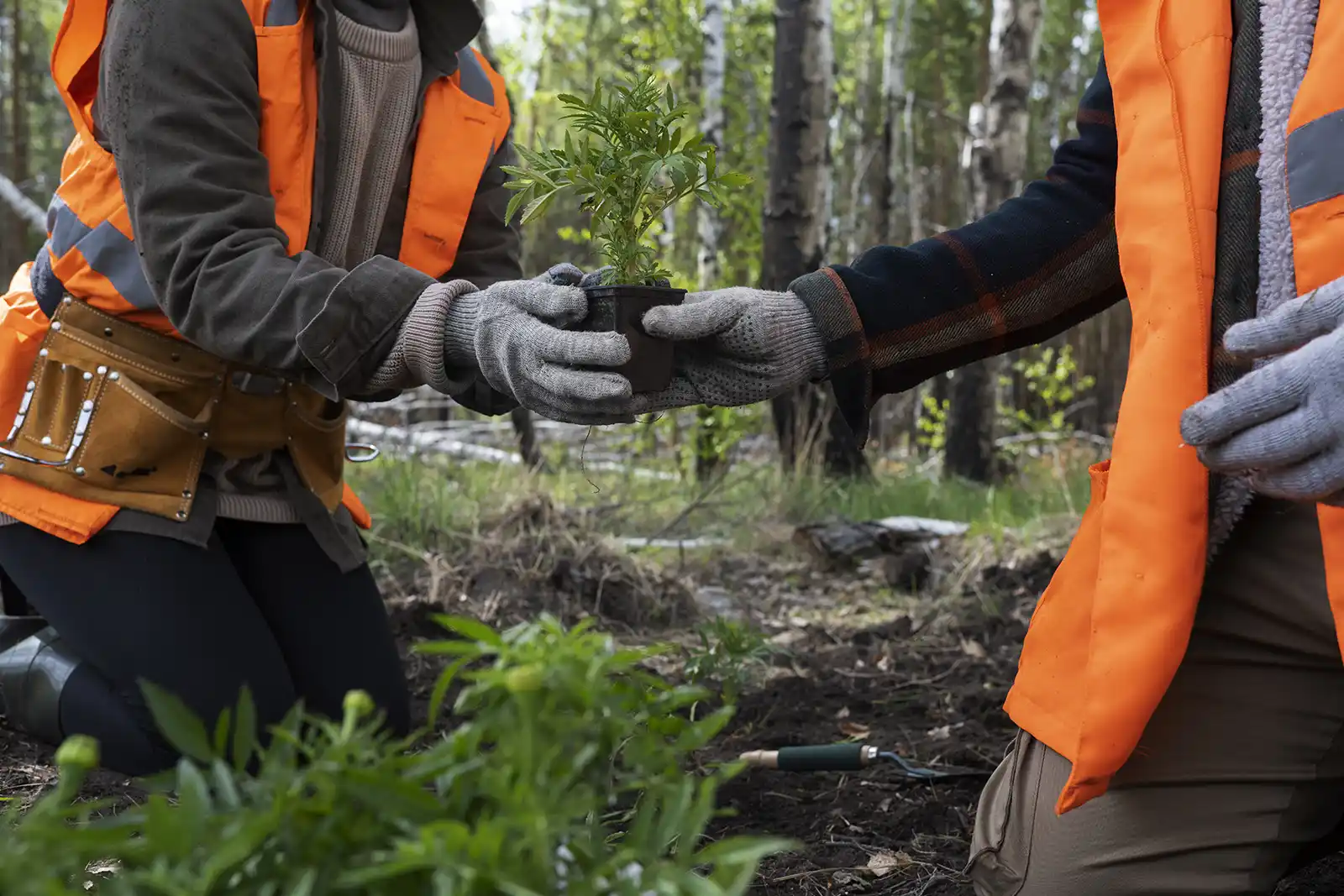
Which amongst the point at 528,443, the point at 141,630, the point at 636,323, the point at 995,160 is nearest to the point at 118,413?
the point at 141,630

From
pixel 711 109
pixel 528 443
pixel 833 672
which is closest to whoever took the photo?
pixel 833 672

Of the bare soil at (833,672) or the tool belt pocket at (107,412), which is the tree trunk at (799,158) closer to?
the bare soil at (833,672)

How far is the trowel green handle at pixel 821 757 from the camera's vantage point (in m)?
2.28

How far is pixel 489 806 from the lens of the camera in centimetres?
79

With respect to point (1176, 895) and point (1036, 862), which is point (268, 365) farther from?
point (1176, 895)

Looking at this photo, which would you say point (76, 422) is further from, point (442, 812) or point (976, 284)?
point (442, 812)

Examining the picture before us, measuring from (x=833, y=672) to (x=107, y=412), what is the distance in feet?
6.59

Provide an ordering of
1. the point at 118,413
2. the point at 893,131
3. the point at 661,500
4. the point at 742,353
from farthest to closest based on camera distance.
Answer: the point at 893,131, the point at 661,500, the point at 118,413, the point at 742,353

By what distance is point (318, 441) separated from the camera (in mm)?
2729

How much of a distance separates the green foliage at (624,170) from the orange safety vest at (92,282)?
0.73 meters

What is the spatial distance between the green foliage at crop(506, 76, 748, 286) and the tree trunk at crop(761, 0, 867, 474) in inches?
191

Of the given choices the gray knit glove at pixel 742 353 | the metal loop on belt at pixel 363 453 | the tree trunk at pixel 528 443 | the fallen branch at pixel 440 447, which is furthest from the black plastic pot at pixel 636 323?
the tree trunk at pixel 528 443

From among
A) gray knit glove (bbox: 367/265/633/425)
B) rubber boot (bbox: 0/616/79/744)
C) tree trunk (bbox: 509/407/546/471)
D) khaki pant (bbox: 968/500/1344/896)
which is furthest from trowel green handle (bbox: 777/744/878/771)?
tree trunk (bbox: 509/407/546/471)

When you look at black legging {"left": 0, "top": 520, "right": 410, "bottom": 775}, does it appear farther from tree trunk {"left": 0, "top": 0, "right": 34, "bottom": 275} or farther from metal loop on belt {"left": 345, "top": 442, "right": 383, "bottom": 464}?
tree trunk {"left": 0, "top": 0, "right": 34, "bottom": 275}
